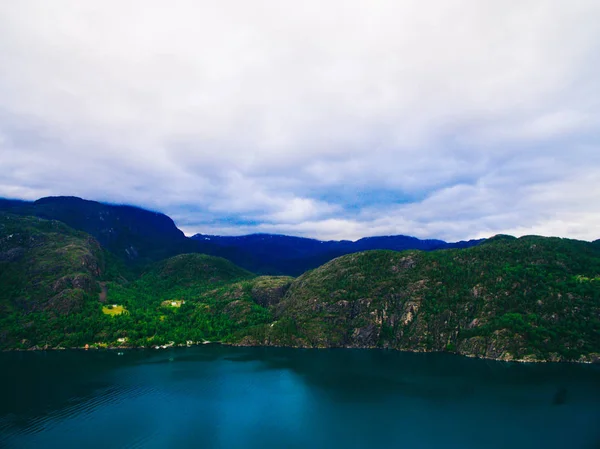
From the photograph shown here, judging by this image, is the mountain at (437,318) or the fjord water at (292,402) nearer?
the fjord water at (292,402)

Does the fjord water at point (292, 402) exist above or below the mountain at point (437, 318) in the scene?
below

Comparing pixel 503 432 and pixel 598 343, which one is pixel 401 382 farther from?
pixel 598 343

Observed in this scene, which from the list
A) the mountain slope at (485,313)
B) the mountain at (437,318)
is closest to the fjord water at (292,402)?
the mountain slope at (485,313)

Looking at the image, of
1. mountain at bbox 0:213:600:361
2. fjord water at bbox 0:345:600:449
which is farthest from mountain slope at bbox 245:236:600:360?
fjord water at bbox 0:345:600:449

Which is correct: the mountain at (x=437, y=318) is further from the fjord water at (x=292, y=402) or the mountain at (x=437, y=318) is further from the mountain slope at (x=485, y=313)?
the fjord water at (x=292, y=402)

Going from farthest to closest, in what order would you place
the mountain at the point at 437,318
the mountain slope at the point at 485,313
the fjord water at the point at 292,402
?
the mountain at the point at 437,318 → the mountain slope at the point at 485,313 → the fjord water at the point at 292,402

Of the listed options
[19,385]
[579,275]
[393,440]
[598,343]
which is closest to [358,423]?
[393,440]
